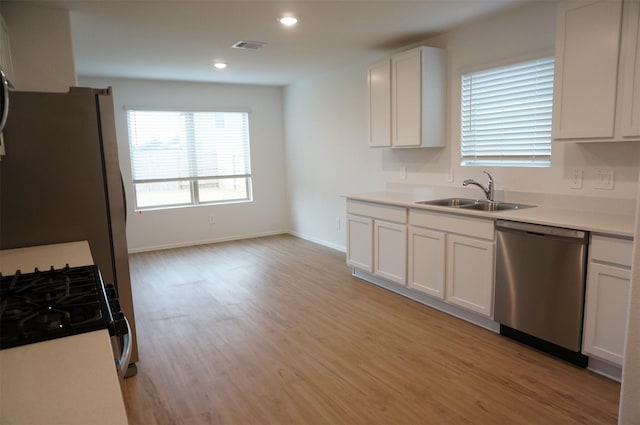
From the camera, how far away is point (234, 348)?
3107mm

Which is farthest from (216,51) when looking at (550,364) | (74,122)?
(550,364)

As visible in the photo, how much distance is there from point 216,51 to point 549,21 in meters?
3.14

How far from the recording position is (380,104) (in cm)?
443

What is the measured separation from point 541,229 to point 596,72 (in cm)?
103

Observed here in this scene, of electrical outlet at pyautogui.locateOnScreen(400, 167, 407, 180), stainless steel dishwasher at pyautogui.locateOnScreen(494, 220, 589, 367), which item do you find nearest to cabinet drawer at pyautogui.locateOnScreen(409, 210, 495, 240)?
stainless steel dishwasher at pyautogui.locateOnScreen(494, 220, 589, 367)

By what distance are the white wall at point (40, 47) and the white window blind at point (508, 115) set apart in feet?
11.0

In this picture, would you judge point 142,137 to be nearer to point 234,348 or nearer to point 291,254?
point 291,254

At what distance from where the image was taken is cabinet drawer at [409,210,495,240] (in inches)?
124

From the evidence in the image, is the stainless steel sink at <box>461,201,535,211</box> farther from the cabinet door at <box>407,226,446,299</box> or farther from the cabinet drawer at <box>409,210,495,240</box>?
the cabinet door at <box>407,226,446,299</box>

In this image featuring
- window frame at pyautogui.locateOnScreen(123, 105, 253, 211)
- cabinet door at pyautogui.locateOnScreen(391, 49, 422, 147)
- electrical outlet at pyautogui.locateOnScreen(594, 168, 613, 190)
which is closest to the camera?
electrical outlet at pyautogui.locateOnScreen(594, 168, 613, 190)

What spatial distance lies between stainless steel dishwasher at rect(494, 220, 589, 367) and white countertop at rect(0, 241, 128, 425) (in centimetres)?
257

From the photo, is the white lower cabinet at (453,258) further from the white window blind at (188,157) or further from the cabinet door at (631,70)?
the white window blind at (188,157)

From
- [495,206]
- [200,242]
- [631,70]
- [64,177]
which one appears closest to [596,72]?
[631,70]

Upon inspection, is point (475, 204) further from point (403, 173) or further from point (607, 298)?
point (607, 298)
